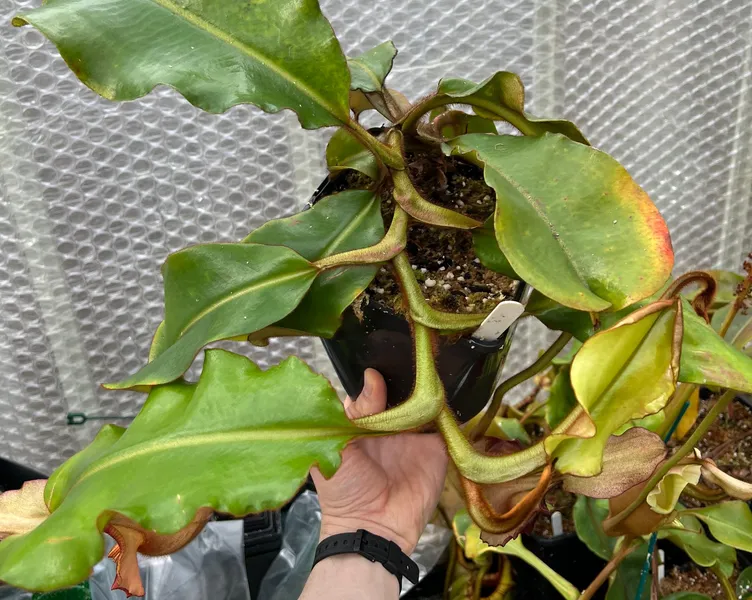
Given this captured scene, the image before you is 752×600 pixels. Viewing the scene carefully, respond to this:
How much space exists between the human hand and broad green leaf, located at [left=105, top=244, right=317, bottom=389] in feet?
0.40

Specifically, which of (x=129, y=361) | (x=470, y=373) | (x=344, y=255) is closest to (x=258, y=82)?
(x=344, y=255)

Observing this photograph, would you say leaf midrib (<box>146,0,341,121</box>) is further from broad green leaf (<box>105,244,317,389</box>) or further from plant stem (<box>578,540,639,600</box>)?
plant stem (<box>578,540,639,600</box>)

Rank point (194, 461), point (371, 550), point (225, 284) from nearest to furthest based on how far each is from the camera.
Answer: point (194, 461) → point (225, 284) → point (371, 550)

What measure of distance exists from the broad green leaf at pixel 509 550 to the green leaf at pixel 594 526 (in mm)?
60

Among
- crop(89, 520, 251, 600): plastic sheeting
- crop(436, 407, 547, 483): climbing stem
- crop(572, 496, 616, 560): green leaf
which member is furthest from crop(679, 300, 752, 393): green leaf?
crop(89, 520, 251, 600): plastic sheeting

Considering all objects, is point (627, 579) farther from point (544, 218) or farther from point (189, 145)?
point (189, 145)

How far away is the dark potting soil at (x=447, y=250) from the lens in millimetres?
524

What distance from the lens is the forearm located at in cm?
54

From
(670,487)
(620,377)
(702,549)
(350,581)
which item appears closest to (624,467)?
(620,377)

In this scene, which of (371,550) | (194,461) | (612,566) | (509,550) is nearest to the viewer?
(194,461)

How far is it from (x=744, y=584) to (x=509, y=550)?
316 millimetres

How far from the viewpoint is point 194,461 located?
0.37 meters

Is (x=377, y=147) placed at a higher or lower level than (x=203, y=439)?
higher

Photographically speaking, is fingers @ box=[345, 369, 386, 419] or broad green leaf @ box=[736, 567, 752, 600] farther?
broad green leaf @ box=[736, 567, 752, 600]
